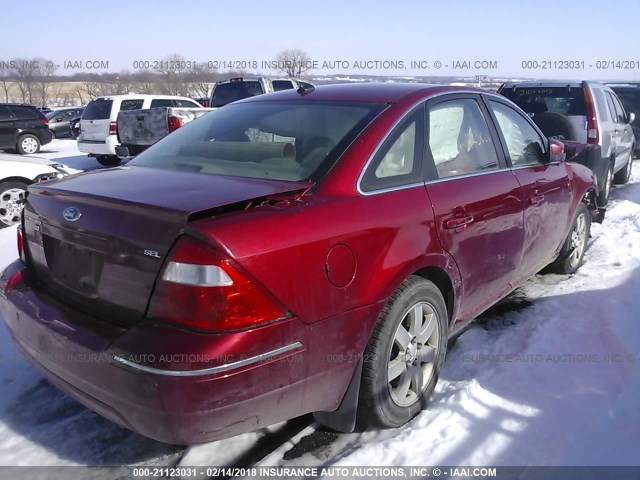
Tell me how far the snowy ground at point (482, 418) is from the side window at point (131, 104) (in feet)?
35.3

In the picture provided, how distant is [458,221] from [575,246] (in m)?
2.60

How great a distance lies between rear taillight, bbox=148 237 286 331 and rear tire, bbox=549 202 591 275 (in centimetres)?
359

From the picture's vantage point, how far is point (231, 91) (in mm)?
13430

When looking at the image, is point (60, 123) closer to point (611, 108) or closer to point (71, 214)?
point (611, 108)

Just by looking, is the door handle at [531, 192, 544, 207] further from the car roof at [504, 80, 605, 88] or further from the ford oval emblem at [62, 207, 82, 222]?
the car roof at [504, 80, 605, 88]

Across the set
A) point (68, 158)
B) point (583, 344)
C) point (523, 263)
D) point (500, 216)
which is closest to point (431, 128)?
point (500, 216)

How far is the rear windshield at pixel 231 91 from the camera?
13.2 meters

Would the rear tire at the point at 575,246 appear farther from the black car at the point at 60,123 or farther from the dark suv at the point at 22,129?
the black car at the point at 60,123

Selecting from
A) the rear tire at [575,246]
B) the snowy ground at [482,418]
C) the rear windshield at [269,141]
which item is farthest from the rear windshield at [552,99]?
the rear windshield at [269,141]

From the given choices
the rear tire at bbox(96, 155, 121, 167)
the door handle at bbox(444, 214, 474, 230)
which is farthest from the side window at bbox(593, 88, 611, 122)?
the rear tire at bbox(96, 155, 121, 167)

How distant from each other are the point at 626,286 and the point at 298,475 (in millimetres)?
3450

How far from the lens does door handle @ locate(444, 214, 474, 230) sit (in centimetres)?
277

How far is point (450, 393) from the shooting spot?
2.93 m

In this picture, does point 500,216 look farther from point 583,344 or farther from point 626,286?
point 626,286
